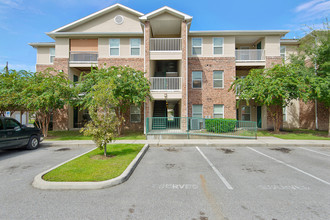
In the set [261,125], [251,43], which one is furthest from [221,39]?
[261,125]

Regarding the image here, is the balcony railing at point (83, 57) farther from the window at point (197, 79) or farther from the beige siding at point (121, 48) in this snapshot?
the window at point (197, 79)

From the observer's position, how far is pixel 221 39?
16453 mm

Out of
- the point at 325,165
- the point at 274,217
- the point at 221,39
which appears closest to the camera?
the point at 274,217

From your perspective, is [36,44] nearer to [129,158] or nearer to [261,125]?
[129,158]

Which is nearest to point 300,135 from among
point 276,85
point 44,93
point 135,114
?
point 276,85

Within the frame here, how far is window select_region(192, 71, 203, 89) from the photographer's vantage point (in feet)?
54.1

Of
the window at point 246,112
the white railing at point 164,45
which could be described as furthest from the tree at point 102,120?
the window at point 246,112

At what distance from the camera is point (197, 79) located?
54.1 ft

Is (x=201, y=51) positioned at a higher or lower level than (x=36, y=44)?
lower

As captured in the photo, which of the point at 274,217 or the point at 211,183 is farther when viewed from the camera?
the point at 211,183

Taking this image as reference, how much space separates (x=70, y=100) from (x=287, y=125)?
830 inches

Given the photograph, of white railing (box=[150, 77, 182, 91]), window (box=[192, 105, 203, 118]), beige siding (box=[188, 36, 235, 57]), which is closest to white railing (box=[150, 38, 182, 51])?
beige siding (box=[188, 36, 235, 57])

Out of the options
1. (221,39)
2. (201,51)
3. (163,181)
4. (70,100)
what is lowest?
(163,181)

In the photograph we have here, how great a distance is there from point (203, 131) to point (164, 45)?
8.80m
